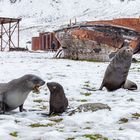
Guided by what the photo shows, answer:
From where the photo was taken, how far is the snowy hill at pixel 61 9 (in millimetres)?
124500

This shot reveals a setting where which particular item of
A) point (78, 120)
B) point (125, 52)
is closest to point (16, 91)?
point (78, 120)

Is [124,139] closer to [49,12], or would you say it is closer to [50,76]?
[50,76]

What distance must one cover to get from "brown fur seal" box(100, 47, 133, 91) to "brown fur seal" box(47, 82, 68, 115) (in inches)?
121

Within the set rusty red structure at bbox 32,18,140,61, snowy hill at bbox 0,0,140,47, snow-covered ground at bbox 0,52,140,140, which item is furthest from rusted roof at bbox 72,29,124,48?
snowy hill at bbox 0,0,140,47

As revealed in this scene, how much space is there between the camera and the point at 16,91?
7.73 meters

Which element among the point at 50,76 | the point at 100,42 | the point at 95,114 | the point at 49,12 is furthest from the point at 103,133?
the point at 49,12

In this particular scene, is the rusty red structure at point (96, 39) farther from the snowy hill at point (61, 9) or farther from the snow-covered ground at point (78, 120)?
the snowy hill at point (61, 9)

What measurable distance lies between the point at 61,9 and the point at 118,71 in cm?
13999

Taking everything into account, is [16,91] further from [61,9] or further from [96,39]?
[61,9]

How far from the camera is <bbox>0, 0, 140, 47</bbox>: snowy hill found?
12450 centimetres

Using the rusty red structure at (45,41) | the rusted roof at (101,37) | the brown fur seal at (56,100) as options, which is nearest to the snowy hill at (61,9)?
the rusty red structure at (45,41)

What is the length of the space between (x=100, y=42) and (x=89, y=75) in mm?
9189

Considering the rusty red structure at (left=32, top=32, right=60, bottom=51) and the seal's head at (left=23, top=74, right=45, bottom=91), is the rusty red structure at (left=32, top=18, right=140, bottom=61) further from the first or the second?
the rusty red structure at (left=32, top=32, right=60, bottom=51)

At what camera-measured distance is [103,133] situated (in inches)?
243
